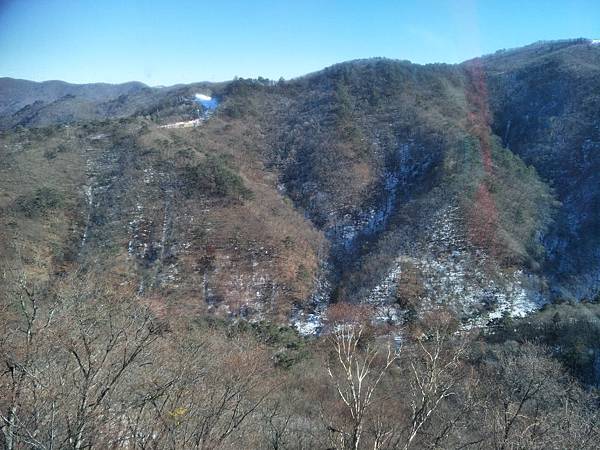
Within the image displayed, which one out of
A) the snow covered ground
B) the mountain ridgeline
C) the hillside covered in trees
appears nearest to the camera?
the hillside covered in trees

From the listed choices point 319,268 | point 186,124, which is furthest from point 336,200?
point 186,124

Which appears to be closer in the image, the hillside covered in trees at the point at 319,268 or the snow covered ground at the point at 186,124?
the hillside covered in trees at the point at 319,268

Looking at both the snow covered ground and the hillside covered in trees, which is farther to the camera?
the snow covered ground

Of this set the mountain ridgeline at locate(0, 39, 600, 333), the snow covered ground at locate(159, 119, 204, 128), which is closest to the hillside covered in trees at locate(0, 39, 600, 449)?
the mountain ridgeline at locate(0, 39, 600, 333)

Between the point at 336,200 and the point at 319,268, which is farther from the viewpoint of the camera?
the point at 336,200

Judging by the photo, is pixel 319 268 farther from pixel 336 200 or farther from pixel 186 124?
pixel 186 124

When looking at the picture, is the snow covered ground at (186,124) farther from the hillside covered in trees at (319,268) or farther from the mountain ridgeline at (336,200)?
the hillside covered in trees at (319,268)

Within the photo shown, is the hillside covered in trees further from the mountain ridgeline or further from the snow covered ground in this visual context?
the snow covered ground

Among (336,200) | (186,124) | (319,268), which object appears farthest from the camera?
(186,124)

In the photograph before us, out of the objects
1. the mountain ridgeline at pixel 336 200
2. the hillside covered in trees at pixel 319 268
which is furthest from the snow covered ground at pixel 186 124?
the hillside covered in trees at pixel 319 268

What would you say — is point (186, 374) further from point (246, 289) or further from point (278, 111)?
point (278, 111)
